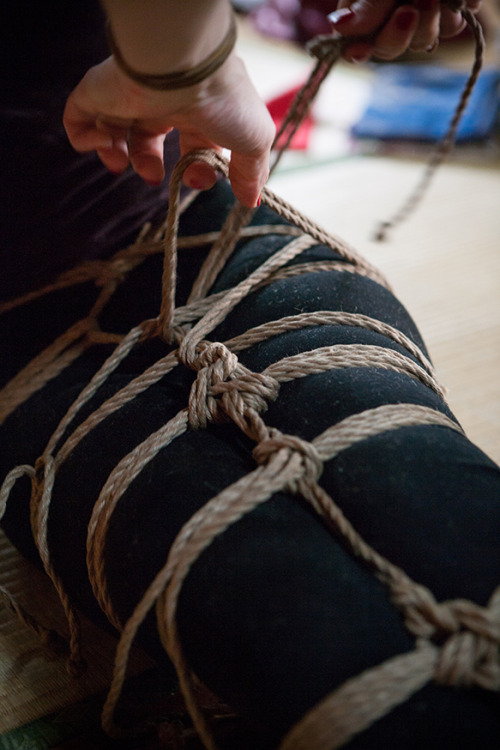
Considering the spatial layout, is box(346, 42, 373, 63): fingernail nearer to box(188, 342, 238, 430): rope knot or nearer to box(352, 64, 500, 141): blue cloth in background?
box(188, 342, 238, 430): rope knot

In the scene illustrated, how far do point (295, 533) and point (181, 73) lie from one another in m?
0.29

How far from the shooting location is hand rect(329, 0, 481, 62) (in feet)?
1.64

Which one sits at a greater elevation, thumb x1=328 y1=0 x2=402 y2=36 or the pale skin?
thumb x1=328 y1=0 x2=402 y2=36

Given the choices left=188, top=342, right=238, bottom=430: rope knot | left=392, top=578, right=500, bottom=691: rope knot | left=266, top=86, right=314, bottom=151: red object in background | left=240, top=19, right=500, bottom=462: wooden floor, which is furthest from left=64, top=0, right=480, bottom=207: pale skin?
left=266, top=86, right=314, bottom=151: red object in background

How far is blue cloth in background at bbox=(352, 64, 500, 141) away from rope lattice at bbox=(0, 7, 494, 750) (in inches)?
44.3

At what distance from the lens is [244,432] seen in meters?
0.46

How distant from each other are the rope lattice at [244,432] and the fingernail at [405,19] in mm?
51

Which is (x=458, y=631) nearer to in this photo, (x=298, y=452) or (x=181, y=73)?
(x=298, y=452)

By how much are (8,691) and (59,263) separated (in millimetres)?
380

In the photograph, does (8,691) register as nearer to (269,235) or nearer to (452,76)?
(269,235)

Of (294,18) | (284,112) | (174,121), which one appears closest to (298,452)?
(174,121)

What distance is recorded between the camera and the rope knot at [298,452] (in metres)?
0.42

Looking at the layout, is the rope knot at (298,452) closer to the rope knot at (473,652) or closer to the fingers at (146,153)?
the rope knot at (473,652)

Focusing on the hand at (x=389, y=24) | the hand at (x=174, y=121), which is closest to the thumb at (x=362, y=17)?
the hand at (x=389, y=24)
